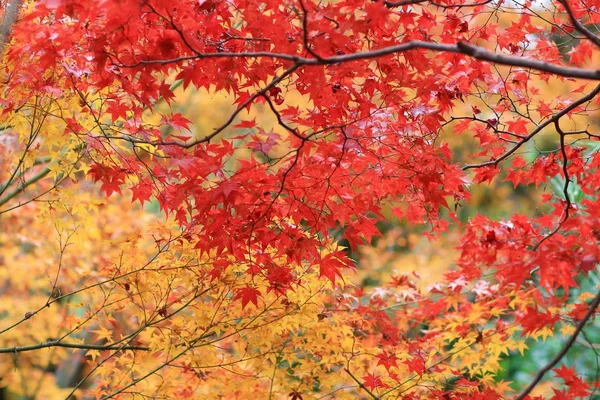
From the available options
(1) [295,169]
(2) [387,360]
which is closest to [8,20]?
(1) [295,169]

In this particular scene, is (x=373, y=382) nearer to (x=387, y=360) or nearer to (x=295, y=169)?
(x=387, y=360)

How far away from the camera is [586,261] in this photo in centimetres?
236

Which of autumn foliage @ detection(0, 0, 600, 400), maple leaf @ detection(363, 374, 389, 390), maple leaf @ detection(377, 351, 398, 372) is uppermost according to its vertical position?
autumn foliage @ detection(0, 0, 600, 400)

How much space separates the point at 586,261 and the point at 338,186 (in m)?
1.14

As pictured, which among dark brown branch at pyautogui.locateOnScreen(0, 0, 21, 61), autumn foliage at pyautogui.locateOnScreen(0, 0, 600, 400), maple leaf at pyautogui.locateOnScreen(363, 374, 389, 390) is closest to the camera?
autumn foliage at pyautogui.locateOnScreen(0, 0, 600, 400)

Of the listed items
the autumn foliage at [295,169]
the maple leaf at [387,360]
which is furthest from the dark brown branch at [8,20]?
the maple leaf at [387,360]

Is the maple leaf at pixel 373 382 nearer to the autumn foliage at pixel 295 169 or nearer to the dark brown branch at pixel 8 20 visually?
the autumn foliage at pixel 295 169

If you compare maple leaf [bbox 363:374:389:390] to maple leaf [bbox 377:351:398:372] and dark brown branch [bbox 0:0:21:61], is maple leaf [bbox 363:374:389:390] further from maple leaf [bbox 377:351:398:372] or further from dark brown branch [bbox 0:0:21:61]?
dark brown branch [bbox 0:0:21:61]

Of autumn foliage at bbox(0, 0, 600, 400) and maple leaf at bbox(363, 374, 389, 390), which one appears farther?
maple leaf at bbox(363, 374, 389, 390)

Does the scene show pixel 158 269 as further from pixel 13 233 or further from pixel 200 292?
pixel 13 233

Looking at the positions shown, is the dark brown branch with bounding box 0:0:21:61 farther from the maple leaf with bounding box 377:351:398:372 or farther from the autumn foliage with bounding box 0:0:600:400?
the maple leaf with bounding box 377:351:398:372

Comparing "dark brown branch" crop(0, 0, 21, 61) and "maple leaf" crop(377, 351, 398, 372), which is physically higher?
"dark brown branch" crop(0, 0, 21, 61)

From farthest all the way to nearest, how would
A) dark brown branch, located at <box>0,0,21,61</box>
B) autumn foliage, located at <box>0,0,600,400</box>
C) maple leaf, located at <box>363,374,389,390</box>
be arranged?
maple leaf, located at <box>363,374,389,390</box> < dark brown branch, located at <box>0,0,21,61</box> < autumn foliage, located at <box>0,0,600,400</box>

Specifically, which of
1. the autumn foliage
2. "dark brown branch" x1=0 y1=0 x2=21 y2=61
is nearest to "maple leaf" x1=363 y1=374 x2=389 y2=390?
the autumn foliage
